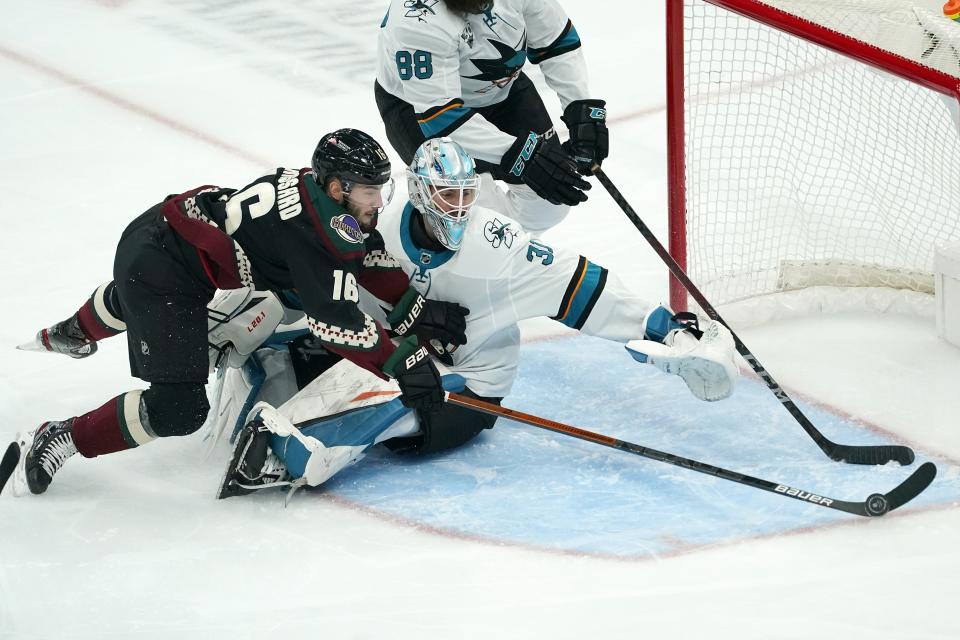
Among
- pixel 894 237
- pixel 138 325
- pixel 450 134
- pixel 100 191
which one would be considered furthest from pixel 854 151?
pixel 100 191

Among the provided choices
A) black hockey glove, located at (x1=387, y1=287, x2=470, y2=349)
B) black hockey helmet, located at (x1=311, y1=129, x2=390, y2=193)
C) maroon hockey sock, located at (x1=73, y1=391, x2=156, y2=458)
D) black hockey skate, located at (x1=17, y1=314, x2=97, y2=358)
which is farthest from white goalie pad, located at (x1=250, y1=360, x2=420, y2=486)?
black hockey skate, located at (x1=17, y1=314, x2=97, y2=358)

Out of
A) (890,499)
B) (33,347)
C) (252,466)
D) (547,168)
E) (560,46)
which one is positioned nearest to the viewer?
(890,499)

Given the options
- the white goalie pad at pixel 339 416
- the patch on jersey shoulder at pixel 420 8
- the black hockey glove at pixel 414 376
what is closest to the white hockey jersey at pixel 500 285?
the white goalie pad at pixel 339 416

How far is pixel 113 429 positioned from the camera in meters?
3.12

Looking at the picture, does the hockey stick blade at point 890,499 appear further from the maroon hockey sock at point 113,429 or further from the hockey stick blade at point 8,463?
the hockey stick blade at point 8,463

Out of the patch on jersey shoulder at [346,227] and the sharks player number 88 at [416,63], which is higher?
the sharks player number 88 at [416,63]

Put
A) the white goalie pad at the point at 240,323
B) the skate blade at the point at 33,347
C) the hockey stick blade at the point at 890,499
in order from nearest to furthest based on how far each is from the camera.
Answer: the hockey stick blade at the point at 890,499
the white goalie pad at the point at 240,323
the skate blade at the point at 33,347

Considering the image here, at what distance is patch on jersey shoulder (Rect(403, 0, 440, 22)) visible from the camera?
11.3 ft

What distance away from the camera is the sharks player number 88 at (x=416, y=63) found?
348 centimetres

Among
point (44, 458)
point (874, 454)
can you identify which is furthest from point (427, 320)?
point (874, 454)

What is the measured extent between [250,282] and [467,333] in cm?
55

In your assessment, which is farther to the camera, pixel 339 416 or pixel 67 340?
pixel 67 340

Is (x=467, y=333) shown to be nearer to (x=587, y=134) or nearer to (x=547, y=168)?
(x=547, y=168)

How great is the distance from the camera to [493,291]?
3213 mm
